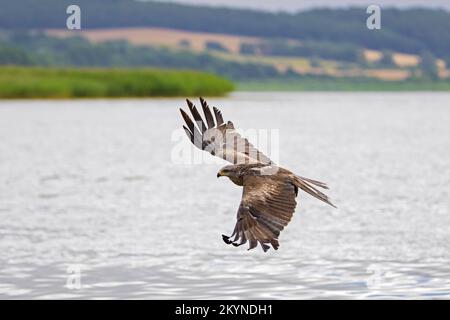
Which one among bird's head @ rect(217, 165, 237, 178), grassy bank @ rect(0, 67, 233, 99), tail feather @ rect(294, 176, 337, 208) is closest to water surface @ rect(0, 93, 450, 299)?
bird's head @ rect(217, 165, 237, 178)

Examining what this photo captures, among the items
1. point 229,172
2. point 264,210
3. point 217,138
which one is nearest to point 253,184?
point 229,172

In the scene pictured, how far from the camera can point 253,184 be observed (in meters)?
11.4

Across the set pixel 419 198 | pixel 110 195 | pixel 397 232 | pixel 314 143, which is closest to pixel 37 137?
pixel 314 143

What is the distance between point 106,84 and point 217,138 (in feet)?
178

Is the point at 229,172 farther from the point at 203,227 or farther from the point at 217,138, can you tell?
the point at 203,227

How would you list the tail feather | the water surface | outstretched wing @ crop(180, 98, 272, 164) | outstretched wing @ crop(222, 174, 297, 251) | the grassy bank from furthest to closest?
the grassy bank, the water surface, outstretched wing @ crop(180, 98, 272, 164), the tail feather, outstretched wing @ crop(222, 174, 297, 251)

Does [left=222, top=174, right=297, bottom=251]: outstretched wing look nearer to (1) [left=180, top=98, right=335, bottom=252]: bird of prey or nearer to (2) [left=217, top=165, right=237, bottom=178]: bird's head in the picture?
(1) [left=180, top=98, right=335, bottom=252]: bird of prey

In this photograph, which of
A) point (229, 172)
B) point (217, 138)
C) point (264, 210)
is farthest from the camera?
point (217, 138)

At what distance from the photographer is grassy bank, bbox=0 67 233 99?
204 feet

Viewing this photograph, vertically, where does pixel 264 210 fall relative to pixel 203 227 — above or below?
below

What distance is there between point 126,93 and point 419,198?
43006mm

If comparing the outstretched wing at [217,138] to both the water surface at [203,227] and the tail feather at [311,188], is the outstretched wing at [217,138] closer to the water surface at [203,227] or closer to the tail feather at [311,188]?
the tail feather at [311,188]

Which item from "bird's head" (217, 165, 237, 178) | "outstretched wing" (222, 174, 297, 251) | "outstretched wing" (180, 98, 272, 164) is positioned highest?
"outstretched wing" (180, 98, 272, 164)

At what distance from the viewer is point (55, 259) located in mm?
16781
